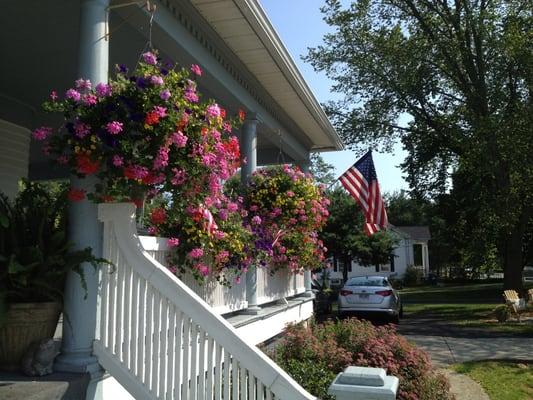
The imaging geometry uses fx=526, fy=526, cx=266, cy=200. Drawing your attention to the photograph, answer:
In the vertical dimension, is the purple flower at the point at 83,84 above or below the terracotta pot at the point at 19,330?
above

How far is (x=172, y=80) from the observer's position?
3.73 metres

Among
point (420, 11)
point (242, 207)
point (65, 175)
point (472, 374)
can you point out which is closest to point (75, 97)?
point (242, 207)

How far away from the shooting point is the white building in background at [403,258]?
50297 millimetres

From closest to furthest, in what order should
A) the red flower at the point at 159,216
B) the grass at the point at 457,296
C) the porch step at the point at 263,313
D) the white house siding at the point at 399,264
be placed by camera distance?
the red flower at the point at 159,216 < the porch step at the point at 263,313 < the grass at the point at 457,296 < the white house siding at the point at 399,264

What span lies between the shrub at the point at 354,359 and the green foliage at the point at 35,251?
109 inches

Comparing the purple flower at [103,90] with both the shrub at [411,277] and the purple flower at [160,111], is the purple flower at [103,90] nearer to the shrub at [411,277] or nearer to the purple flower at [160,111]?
the purple flower at [160,111]

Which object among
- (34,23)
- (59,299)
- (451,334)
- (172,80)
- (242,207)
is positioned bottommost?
(451,334)

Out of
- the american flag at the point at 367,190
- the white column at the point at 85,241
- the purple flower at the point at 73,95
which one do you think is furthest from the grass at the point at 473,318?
the purple flower at the point at 73,95

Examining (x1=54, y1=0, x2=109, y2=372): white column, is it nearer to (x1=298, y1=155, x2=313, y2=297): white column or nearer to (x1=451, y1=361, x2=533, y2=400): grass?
(x1=451, y1=361, x2=533, y2=400): grass

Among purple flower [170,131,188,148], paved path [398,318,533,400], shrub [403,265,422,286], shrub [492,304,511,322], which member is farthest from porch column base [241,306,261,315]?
shrub [403,265,422,286]

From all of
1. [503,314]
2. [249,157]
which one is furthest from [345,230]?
[249,157]

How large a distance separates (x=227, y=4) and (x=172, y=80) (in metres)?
2.18

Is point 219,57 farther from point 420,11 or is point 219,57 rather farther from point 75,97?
point 420,11

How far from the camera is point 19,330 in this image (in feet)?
11.1
